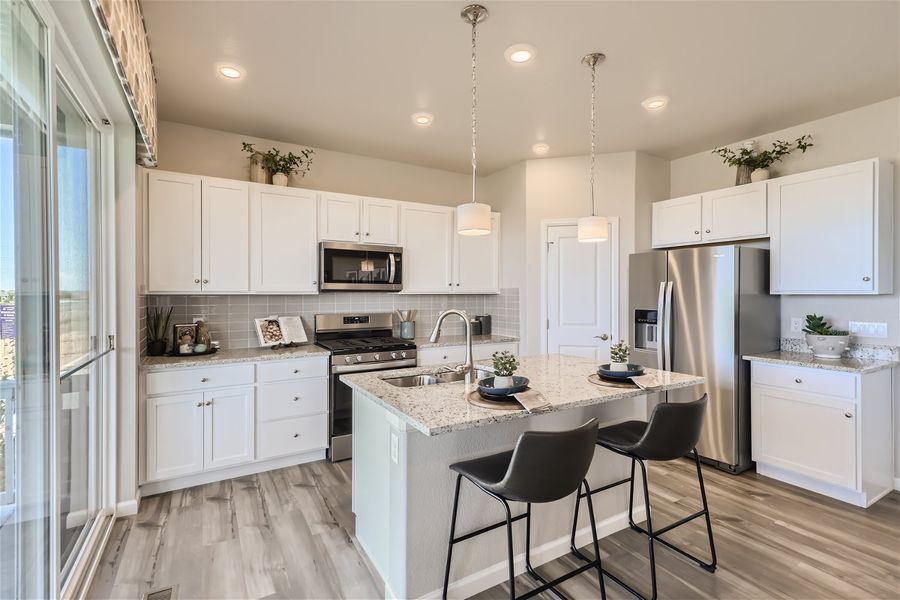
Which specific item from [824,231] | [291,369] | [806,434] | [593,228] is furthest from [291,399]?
[824,231]

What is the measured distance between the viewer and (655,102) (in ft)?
9.95

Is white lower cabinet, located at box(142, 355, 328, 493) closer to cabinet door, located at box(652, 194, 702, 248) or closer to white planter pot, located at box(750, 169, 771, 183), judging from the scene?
cabinet door, located at box(652, 194, 702, 248)

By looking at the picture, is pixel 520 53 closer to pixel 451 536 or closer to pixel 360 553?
pixel 451 536

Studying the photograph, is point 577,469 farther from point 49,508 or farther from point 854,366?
point 854,366

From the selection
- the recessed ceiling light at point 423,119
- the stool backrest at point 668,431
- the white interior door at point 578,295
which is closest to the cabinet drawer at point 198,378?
the recessed ceiling light at point 423,119

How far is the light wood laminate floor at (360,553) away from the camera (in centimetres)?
198

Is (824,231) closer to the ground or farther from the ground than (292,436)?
farther from the ground

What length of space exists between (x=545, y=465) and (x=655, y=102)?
8.86 feet

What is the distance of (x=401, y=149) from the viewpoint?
4.04 meters

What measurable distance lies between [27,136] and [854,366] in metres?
4.20

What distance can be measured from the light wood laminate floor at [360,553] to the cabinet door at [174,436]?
0.59 ft

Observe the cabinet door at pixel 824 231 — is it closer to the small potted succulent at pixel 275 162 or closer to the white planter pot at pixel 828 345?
the white planter pot at pixel 828 345

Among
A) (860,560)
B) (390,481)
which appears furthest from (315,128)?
(860,560)

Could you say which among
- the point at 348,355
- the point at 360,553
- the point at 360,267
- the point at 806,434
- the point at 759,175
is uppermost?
the point at 759,175
